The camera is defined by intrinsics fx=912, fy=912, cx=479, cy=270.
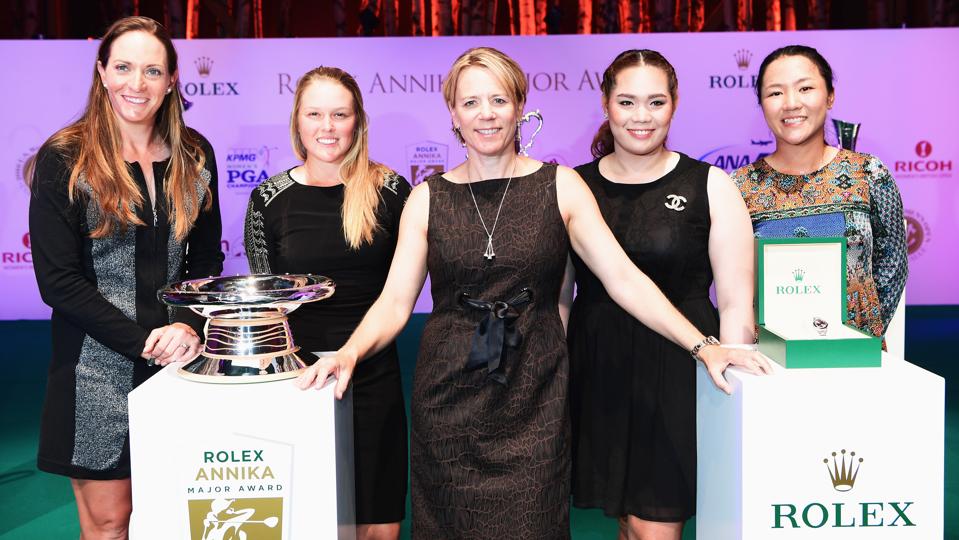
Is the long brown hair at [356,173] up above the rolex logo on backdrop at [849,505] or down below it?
above

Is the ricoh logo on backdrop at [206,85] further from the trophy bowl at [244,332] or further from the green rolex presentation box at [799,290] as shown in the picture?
the green rolex presentation box at [799,290]

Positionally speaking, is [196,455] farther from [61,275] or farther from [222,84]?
[222,84]

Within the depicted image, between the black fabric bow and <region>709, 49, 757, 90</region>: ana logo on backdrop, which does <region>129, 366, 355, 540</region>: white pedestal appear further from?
<region>709, 49, 757, 90</region>: ana logo on backdrop

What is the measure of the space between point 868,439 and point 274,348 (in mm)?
1179

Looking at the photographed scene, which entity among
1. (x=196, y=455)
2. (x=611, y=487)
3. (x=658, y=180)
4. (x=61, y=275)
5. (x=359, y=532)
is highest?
(x=658, y=180)

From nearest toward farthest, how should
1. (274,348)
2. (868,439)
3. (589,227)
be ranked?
1. (868,439)
2. (274,348)
3. (589,227)

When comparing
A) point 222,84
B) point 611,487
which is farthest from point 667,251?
point 222,84

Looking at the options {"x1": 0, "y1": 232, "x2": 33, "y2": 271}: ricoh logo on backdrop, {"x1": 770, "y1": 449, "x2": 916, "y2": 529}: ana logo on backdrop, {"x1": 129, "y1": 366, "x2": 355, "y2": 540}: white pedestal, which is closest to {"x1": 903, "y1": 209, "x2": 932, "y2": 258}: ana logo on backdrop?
{"x1": 770, "y1": 449, "x2": 916, "y2": 529}: ana logo on backdrop

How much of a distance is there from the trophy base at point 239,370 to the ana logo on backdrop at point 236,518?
233 mm

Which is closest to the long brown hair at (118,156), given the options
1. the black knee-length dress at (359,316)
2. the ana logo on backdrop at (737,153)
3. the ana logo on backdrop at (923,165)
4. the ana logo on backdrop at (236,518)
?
the black knee-length dress at (359,316)

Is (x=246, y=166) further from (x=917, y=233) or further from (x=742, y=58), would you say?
(x=917, y=233)

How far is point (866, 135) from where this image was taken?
6602 millimetres

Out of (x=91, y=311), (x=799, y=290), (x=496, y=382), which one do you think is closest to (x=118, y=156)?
→ (x=91, y=311)

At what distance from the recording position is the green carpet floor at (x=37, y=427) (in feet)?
11.7
